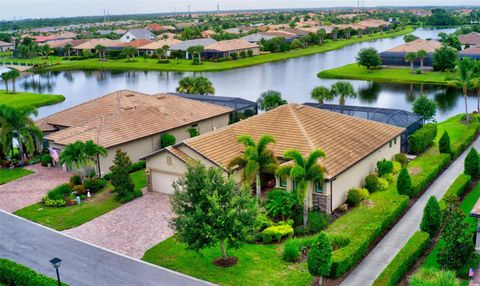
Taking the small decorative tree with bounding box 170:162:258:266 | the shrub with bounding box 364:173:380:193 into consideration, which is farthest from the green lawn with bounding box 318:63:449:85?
the small decorative tree with bounding box 170:162:258:266

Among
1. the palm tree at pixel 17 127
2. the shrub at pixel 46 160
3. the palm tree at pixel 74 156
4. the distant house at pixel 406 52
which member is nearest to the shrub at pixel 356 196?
the palm tree at pixel 74 156

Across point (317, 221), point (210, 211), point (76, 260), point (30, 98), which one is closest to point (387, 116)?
point (317, 221)

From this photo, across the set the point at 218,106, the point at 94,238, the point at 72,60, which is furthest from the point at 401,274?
the point at 72,60

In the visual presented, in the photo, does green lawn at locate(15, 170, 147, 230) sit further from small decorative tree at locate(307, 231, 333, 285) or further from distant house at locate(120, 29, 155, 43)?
distant house at locate(120, 29, 155, 43)

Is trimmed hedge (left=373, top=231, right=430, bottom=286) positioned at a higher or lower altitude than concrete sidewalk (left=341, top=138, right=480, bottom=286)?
higher

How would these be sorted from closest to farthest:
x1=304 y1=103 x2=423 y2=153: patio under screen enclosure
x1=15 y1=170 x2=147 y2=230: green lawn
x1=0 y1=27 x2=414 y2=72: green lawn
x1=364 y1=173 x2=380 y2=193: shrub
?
x1=15 y1=170 x2=147 y2=230: green lawn < x1=364 y1=173 x2=380 y2=193: shrub < x1=304 y1=103 x2=423 y2=153: patio under screen enclosure < x1=0 y1=27 x2=414 y2=72: green lawn

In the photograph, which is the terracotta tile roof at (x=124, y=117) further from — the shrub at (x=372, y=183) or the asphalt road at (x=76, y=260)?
the shrub at (x=372, y=183)
